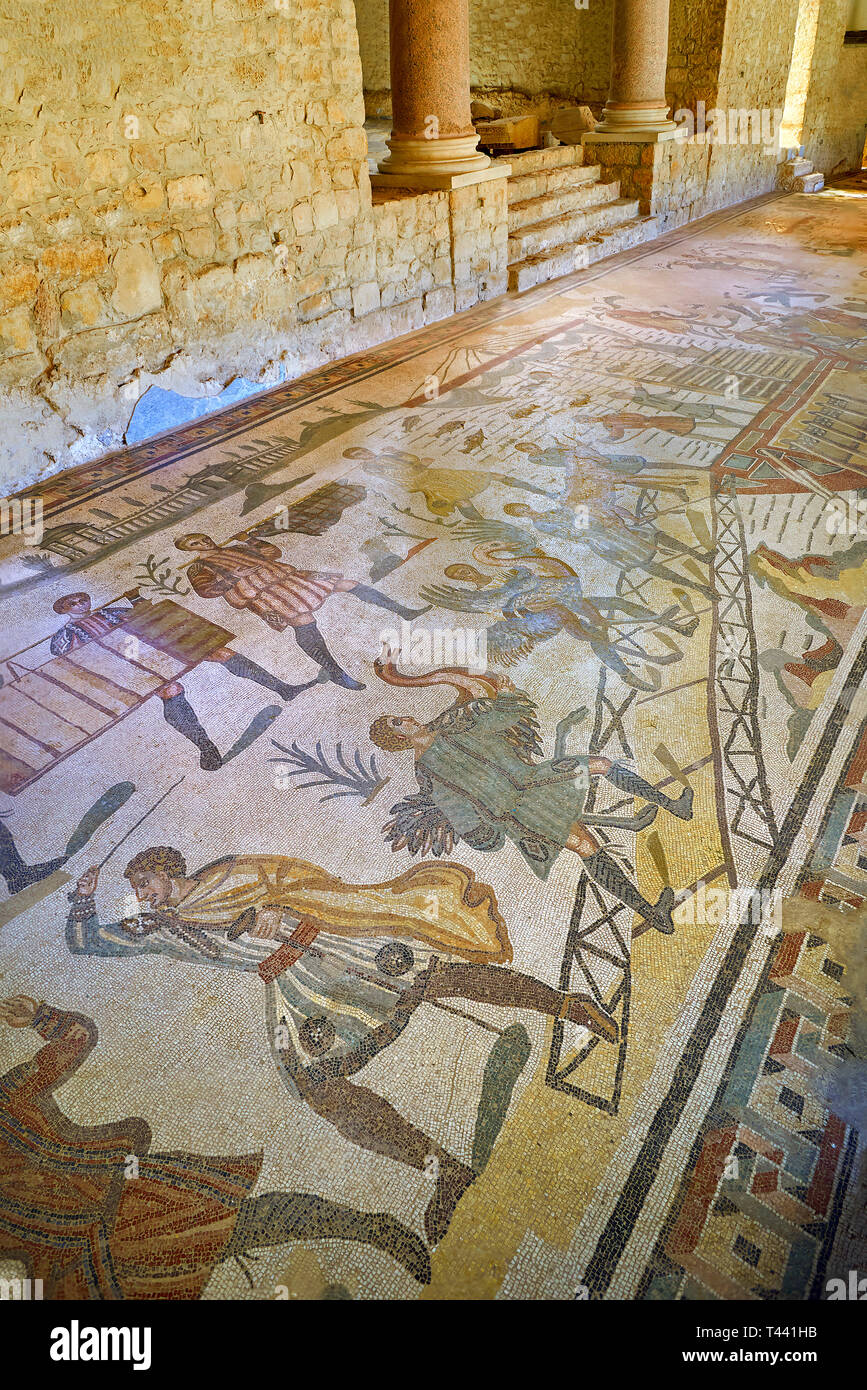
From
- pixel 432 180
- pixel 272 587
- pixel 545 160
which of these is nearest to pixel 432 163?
pixel 432 180

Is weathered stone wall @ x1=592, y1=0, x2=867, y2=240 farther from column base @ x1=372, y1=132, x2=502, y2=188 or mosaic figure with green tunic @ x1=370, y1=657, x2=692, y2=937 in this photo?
mosaic figure with green tunic @ x1=370, y1=657, x2=692, y2=937

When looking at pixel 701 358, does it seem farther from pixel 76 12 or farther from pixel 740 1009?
pixel 740 1009

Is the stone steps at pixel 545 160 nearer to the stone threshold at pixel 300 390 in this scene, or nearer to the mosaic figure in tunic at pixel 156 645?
the stone threshold at pixel 300 390

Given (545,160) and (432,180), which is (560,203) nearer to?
(545,160)

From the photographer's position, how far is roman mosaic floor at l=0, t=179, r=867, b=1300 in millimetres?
1573

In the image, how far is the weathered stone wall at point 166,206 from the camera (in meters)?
3.87

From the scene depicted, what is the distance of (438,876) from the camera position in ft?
7.23

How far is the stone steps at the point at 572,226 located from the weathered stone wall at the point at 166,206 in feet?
6.90

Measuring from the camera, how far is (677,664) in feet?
9.61

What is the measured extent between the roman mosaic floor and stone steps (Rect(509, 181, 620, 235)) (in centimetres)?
442

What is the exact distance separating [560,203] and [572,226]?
0.35 meters

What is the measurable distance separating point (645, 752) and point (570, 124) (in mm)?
11591

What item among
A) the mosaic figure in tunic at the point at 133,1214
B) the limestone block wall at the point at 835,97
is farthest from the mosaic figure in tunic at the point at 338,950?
the limestone block wall at the point at 835,97
